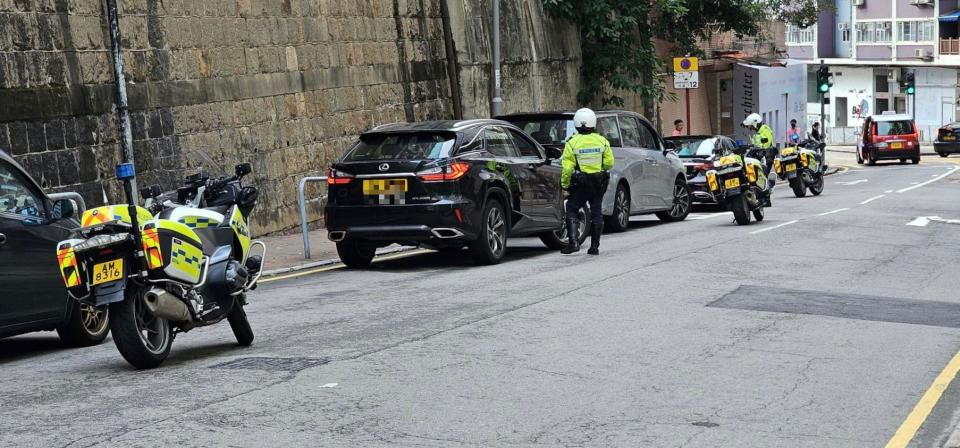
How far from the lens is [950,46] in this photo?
7569cm

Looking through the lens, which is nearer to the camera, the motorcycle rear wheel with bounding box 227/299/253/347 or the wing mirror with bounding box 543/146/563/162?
the motorcycle rear wheel with bounding box 227/299/253/347

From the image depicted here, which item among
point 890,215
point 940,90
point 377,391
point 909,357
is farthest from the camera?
point 940,90

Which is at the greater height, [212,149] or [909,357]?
[212,149]

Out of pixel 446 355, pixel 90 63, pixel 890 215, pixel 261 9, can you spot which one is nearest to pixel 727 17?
pixel 890 215

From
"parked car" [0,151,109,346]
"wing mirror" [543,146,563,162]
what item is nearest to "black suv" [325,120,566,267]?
"wing mirror" [543,146,563,162]

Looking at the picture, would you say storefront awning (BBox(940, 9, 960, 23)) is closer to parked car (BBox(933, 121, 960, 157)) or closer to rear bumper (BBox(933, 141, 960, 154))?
parked car (BBox(933, 121, 960, 157))

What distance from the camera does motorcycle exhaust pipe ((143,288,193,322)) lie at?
8922 mm

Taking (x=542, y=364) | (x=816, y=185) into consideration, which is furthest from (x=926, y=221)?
(x=542, y=364)

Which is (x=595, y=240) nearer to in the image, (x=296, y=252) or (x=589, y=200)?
(x=589, y=200)

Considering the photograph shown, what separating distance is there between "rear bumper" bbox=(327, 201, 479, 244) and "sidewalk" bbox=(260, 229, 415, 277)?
1172 mm

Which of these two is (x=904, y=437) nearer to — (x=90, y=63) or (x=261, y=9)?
(x=90, y=63)

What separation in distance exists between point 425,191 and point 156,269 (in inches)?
248

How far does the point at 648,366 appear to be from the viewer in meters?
9.13

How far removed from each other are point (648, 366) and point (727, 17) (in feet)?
117
